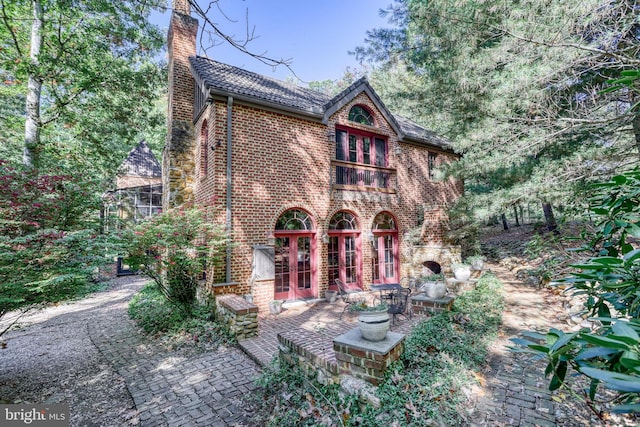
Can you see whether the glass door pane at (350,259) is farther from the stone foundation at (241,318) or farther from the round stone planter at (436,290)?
the stone foundation at (241,318)

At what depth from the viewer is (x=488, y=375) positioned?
15.0 feet

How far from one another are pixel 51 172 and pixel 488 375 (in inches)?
363

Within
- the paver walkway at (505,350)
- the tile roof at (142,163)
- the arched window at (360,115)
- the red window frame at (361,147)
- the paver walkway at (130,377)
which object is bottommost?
the paver walkway at (130,377)

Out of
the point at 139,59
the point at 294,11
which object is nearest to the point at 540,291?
the point at 294,11

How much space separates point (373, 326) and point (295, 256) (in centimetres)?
537

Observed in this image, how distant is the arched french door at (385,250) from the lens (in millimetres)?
10585

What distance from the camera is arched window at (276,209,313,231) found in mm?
8586

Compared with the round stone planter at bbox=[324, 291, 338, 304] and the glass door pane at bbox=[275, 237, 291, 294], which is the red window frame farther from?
the round stone planter at bbox=[324, 291, 338, 304]

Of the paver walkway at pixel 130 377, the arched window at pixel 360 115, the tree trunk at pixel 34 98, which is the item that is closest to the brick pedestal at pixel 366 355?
the paver walkway at pixel 130 377

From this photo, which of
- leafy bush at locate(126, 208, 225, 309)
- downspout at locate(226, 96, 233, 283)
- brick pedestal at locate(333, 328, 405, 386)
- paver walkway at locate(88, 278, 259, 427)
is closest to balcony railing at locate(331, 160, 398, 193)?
downspout at locate(226, 96, 233, 283)

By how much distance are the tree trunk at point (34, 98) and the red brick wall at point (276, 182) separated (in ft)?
15.5

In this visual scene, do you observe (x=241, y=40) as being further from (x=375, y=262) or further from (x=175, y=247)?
(x=375, y=262)

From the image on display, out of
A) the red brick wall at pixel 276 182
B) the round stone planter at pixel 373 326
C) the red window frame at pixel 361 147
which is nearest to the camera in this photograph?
the round stone planter at pixel 373 326

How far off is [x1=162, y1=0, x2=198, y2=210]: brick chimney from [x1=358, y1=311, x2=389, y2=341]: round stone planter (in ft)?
26.7
